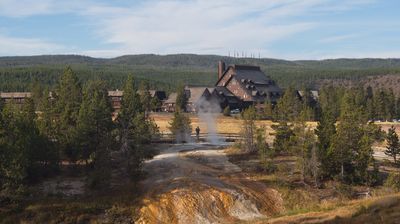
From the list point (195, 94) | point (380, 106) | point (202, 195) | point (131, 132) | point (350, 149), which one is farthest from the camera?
point (195, 94)

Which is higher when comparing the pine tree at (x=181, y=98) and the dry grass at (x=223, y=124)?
the pine tree at (x=181, y=98)

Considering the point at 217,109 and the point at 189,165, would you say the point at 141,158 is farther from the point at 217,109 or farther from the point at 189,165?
the point at 217,109

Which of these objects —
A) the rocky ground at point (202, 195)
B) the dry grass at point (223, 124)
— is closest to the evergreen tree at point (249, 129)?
the rocky ground at point (202, 195)

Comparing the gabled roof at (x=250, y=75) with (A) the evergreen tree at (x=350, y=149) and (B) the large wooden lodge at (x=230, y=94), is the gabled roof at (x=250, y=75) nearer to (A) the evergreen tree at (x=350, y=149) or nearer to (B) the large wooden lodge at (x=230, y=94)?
(B) the large wooden lodge at (x=230, y=94)

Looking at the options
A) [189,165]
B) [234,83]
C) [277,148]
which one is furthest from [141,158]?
[234,83]

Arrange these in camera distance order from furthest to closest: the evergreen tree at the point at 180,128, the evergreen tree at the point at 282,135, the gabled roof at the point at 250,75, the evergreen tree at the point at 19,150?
the gabled roof at the point at 250,75
the evergreen tree at the point at 180,128
the evergreen tree at the point at 282,135
the evergreen tree at the point at 19,150

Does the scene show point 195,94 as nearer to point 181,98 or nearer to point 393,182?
point 181,98

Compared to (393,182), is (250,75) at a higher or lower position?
higher

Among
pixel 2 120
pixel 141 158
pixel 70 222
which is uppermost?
pixel 2 120

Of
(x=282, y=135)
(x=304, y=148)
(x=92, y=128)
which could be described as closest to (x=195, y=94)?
(x=282, y=135)

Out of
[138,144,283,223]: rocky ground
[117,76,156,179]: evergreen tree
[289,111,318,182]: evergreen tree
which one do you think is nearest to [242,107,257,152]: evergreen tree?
[138,144,283,223]: rocky ground

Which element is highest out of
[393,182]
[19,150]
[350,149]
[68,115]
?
[68,115]
